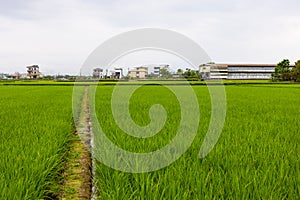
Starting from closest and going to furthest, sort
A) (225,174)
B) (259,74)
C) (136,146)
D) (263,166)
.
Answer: (225,174)
(263,166)
(136,146)
(259,74)

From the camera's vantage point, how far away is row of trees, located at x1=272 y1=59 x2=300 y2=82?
3855cm

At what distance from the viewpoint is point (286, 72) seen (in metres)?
42.8

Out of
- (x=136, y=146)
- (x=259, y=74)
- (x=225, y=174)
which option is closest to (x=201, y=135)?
(x=136, y=146)

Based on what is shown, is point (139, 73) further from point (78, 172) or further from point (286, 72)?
point (78, 172)

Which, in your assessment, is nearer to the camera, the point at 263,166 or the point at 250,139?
the point at 263,166

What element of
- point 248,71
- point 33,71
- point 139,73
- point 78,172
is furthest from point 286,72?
point 33,71

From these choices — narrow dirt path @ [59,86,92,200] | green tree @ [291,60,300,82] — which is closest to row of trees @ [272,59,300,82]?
green tree @ [291,60,300,82]

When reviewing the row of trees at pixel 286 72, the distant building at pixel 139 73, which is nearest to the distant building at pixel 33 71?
the distant building at pixel 139 73

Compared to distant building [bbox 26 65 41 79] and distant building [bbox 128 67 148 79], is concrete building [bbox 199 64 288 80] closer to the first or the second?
distant building [bbox 128 67 148 79]

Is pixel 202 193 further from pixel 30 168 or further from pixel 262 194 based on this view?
pixel 30 168

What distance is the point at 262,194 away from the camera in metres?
1.41

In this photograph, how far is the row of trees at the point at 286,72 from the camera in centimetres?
3855

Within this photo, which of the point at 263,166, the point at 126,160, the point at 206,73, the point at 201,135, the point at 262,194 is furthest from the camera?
the point at 206,73

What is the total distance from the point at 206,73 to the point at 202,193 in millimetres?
46087
